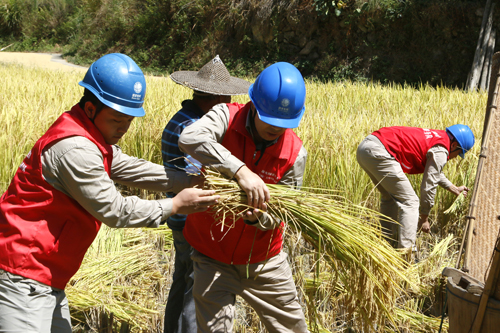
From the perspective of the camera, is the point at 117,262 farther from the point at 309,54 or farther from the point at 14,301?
the point at 309,54

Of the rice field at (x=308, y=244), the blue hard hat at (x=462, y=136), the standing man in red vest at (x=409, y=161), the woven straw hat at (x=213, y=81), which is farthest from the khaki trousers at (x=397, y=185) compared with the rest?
the woven straw hat at (x=213, y=81)

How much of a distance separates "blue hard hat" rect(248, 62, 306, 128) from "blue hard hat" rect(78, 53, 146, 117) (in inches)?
18.9

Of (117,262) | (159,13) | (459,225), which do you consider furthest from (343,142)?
(159,13)

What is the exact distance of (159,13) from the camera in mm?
20469

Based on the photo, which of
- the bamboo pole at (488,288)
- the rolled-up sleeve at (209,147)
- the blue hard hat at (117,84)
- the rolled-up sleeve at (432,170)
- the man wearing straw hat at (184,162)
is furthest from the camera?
the rolled-up sleeve at (432,170)

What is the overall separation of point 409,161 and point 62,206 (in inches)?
105

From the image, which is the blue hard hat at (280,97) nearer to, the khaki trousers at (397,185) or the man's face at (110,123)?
the man's face at (110,123)

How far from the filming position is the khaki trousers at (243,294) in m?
1.84

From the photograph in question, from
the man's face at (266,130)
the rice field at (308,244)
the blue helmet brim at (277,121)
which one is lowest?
the rice field at (308,244)

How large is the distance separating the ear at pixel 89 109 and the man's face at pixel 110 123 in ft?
0.08

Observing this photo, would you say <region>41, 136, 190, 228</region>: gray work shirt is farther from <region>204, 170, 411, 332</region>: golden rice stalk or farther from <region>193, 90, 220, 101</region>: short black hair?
<region>193, 90, 220, 101</region>: short black hair

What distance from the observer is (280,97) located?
69.7 inches

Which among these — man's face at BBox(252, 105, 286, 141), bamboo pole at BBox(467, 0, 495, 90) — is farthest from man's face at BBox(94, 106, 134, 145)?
bamboo pole at BBox(467, 0, 495, 90)

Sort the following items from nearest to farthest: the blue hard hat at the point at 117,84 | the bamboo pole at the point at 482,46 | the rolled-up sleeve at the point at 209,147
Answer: the blue hard hat at the point at 117,84, the rolled-up sleeve at the point at 209,147, the bamboo pole at the point at 482,46
